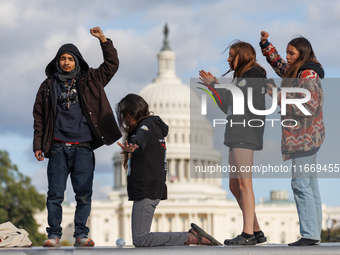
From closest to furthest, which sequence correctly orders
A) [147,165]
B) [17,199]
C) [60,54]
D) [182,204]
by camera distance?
1. [147,165]
2. [60,54]
3. [17,199]
4. [182,204]

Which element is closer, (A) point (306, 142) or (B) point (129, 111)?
(A) point (306, 142)

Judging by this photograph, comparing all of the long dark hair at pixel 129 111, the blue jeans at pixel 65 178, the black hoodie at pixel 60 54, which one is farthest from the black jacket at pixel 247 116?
the blue jeans at pixel 65 178

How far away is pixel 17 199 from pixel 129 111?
5705cm

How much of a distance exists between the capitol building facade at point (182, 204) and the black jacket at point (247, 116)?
8242 cm

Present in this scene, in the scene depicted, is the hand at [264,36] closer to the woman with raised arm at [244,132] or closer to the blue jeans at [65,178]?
the woman with raised arm at [244,132]

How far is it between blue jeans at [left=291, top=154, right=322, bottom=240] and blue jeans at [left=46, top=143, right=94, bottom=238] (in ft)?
9.11

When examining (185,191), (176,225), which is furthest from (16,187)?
(185,191)

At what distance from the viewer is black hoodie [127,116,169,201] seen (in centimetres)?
910

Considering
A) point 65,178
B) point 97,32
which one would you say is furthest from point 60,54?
point 65,178

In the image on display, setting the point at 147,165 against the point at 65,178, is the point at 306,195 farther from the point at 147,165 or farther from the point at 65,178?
the point at 65,178

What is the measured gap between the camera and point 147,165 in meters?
9.16

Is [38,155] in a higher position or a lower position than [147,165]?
higher

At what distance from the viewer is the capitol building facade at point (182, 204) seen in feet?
324

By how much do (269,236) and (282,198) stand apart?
41331mm
